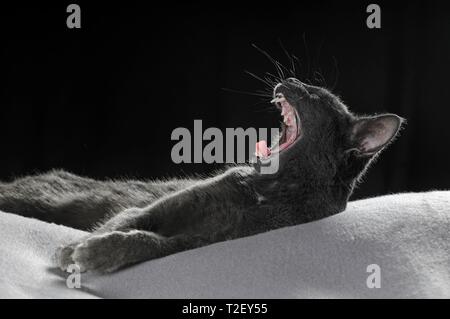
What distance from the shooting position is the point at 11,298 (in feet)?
5.56

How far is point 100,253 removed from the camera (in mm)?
2010

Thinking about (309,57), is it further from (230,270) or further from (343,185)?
(230,270)

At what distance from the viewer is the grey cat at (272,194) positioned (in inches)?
82.0

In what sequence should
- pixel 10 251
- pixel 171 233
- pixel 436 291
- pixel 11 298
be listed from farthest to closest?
pixel 171 233
pixel 10 251
pixel 436 291
pixel 11 298

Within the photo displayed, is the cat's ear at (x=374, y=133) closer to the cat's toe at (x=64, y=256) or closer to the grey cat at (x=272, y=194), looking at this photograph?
the grey cat at (x=272, y=194)

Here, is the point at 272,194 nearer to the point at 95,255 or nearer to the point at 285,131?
the point at 285,131

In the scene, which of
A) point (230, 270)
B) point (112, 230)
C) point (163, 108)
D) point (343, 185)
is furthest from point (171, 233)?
point (163, 108)

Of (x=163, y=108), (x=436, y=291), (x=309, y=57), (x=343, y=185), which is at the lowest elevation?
(x=436, y=291)

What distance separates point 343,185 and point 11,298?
114 centimetres

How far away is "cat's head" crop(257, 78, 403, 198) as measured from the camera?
7.77ft

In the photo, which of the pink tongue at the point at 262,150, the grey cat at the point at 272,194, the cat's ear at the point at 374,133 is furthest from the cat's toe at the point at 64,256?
the cat's ear at the point at 374,133

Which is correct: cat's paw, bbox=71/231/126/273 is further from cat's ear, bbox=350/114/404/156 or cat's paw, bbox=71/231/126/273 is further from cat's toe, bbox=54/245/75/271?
cat's ear, bbox=350/114/404/156

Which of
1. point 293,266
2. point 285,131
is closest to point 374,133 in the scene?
point 285,131

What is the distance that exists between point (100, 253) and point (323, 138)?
86 cm
